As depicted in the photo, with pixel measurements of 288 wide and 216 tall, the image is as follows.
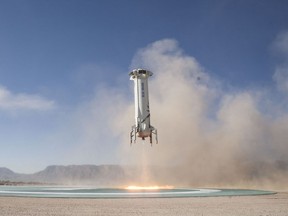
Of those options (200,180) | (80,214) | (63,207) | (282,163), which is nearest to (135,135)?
(63,207)

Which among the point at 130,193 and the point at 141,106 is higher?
the point at 141,106

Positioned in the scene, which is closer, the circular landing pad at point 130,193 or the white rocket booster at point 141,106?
the circular landing pad at point 130,193

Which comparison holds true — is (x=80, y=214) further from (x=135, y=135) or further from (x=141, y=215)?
(x=135, y=135)

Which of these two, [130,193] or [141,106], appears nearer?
[130,193]

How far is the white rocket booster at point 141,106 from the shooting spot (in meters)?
55.4

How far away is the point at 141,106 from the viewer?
5600cm

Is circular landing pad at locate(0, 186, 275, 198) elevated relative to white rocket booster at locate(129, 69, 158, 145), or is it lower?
lower

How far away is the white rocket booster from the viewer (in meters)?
55.4

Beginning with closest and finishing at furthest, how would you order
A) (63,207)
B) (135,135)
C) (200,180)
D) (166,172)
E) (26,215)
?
(26,215) < (63,207) < (135,135) < (200,180) < (166,172)

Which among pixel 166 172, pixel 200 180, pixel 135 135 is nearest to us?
pixel 135 135

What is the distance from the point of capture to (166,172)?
366 ft

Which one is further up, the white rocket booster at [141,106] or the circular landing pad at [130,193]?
the white rocket booster at [141,106]

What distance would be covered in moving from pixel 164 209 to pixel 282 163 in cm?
13494

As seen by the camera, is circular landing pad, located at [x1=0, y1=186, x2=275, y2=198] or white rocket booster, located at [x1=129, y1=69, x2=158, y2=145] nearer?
circular landing pad, located at [x1=0, y1=186, x2=275, y2=198]
